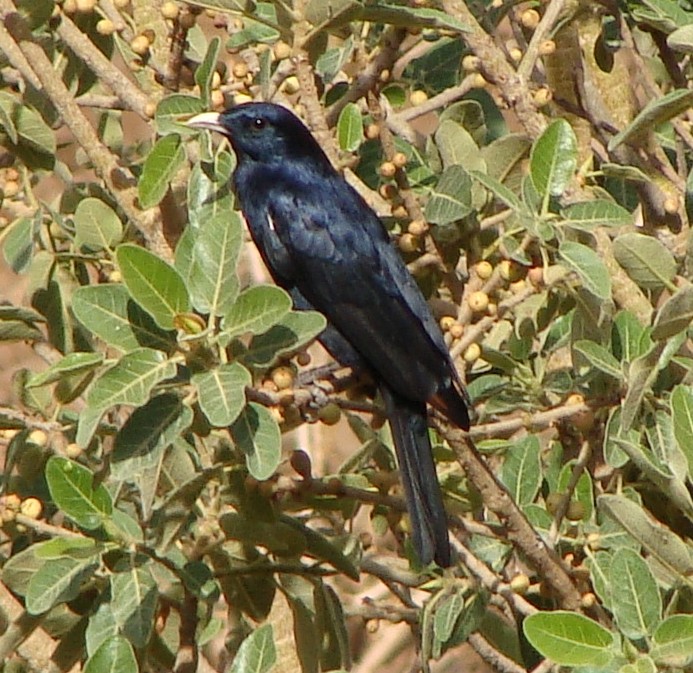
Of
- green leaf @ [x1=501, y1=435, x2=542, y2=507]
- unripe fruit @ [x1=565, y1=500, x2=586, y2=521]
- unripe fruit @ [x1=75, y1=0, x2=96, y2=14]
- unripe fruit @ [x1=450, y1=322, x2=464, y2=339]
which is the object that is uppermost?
unripe fruit @ [x1=75, y1=0, x2=96, y2=14]

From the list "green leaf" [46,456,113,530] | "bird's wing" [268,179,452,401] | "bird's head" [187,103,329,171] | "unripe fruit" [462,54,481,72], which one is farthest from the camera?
"bird's head" [187,103,329,171]

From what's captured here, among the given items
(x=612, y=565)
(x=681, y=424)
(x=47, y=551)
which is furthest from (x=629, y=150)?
(x=47, y=551)

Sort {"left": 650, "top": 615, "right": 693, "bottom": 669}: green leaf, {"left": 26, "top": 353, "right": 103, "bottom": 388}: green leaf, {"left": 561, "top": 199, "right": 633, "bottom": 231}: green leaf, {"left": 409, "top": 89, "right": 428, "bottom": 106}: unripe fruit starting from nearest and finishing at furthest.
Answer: {"left": 650, "top": 615, "right": 693, "bottom": 669}: green leaf < {"left": 26, "top": 353, "right": 103, "bottom": 388}: green leaf < {"left": 561, "top": 199, "right": 633, "bottom": 231}: green leaf < {"left": 409, "top": 89, "right": 428, "bottom": 106}: unripe fruit

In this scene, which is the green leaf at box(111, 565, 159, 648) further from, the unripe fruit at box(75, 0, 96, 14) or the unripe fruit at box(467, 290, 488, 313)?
the unripe fruit at box(75, 0, 96, 14)

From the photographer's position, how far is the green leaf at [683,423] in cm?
233

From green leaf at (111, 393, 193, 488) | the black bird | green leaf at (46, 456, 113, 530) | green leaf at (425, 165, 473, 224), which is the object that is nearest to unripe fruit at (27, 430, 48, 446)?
green leaf at (46, 456, 113, 530)

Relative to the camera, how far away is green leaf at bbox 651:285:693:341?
2334 millimetres

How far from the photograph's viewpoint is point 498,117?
11.8ft

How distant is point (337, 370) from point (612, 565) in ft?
5.61

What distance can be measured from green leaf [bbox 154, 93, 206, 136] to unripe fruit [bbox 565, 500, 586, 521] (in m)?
0.99

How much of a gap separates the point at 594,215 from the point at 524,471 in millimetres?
508

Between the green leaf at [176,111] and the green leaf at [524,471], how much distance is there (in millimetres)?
850

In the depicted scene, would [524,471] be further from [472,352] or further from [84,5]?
[84,5]

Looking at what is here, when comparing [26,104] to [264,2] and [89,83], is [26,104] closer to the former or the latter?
[89,83]
